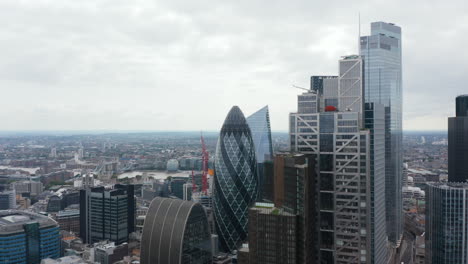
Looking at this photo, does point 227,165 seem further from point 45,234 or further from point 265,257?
point 265,257

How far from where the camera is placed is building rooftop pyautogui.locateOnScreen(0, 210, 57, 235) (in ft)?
238

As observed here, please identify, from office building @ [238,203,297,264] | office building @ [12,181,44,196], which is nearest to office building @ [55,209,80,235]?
office building @ [12,181,44,196]

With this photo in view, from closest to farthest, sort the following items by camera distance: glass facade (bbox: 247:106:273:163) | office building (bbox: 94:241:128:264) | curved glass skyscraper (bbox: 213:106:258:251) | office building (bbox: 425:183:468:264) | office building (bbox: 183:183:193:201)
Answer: office building (bbox: 425:183:468:264) < office building (bbox: 94:241:128:264) < curved glass skyscraper (bbox: 213:106:258:251) < glass facade (bbox: 247:106:273:163) < office building (bbox: 183:183:193:201)

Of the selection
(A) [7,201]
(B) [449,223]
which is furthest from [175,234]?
(A) [7,201]

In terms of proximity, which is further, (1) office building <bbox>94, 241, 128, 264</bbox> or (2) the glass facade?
(2) the glass facade

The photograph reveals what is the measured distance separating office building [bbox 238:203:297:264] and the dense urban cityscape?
0.10 metres

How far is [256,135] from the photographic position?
127m

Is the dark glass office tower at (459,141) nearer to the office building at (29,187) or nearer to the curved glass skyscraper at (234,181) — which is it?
the curved glass skyscraper at (234,181)

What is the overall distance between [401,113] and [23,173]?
494 ft

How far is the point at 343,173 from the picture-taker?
5044 centimetres

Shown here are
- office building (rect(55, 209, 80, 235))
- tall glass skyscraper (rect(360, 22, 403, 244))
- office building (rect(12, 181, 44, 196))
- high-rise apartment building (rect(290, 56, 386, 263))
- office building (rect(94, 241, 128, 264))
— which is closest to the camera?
high-rise apartment building (rect(290, 56, 386, 263))

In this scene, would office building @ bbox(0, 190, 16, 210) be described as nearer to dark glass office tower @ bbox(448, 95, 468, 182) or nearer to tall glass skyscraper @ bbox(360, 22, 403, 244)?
tall glass skyscraper @ bbox(360, 22, 403, 244)

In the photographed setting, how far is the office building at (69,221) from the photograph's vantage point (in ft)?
358

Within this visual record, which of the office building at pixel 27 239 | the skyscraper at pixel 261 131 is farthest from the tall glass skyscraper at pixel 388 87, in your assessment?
the office building at pixel 27 239
